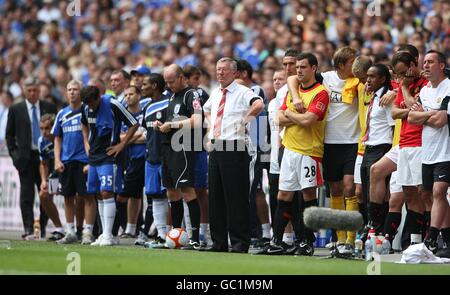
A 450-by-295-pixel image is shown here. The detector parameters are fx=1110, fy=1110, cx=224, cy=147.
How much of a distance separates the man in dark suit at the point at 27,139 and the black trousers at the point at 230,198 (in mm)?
5397

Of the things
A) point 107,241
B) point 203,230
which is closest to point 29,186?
point 107,241

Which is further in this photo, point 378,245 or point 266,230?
point 266,230

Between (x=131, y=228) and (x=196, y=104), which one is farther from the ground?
(x=196, y=104)

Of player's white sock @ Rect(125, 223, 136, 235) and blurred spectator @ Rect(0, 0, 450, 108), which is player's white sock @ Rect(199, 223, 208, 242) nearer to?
player's white sock @ Rect(125, 223, 136, 235)

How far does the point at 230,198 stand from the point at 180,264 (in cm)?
282

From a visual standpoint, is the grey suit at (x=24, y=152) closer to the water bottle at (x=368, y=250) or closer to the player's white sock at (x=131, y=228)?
the player's white sock at (x=131, y=228)

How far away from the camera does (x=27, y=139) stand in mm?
19906

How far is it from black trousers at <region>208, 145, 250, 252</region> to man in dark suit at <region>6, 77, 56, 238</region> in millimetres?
5397

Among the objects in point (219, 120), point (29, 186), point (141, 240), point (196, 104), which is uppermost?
point (196, 104)

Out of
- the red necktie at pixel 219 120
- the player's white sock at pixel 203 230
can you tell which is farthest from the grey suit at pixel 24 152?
the red necktie at pixel 219 120

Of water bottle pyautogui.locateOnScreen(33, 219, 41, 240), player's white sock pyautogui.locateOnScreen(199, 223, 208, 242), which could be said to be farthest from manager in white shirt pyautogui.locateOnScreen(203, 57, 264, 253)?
water bottle pyautogui.locateOnScreen(33, 219, 41, 240)

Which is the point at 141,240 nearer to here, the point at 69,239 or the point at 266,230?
the point at 69,239
